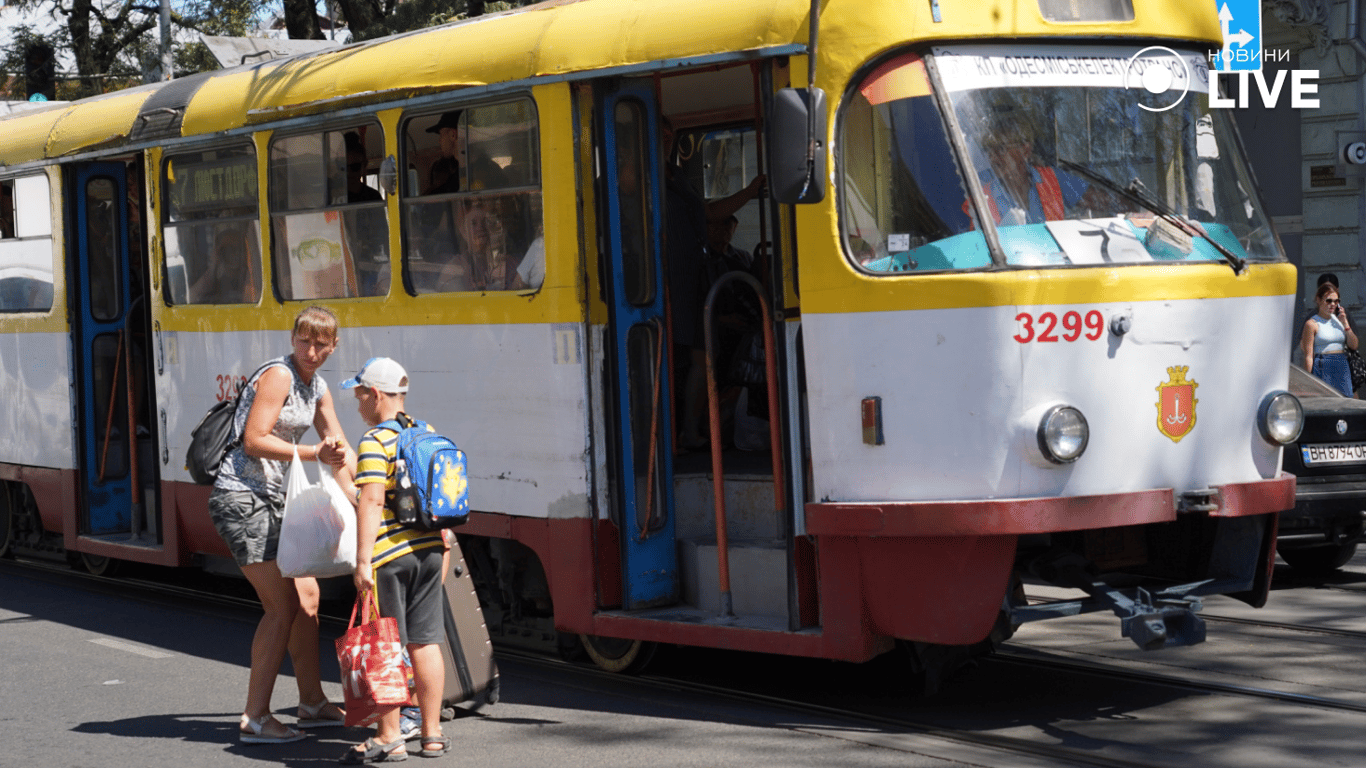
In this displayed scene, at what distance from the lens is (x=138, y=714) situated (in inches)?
286

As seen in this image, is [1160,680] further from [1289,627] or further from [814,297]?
[814,297]

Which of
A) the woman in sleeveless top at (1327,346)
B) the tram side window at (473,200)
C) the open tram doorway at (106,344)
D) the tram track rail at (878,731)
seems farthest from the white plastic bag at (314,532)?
the woman in sleeveless top at (1327,346)

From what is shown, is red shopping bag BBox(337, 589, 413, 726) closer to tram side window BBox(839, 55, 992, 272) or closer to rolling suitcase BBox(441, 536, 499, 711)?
rolling suitcase BBox(441, 536, 499, 711)

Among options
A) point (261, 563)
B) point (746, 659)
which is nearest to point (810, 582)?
point (746, 659)

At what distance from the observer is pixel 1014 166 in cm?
629

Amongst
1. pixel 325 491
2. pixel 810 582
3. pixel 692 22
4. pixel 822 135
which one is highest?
pixel 692 22

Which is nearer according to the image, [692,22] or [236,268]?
[692,22]

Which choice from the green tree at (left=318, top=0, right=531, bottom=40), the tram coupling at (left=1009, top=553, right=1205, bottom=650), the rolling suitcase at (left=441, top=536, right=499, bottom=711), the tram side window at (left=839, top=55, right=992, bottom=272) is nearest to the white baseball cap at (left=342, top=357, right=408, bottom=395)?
the rolling suitcase at (left=441, top=536, right=499, bottom=711)

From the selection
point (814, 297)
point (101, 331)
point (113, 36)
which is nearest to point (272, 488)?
point (814, 297)

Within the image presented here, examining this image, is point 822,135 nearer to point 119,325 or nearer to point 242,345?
point 242,345

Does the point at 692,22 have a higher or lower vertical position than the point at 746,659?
higher

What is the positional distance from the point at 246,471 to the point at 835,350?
2.38 meters

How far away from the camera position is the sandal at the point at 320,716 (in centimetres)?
688

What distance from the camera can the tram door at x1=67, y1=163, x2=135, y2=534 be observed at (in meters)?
10.6
